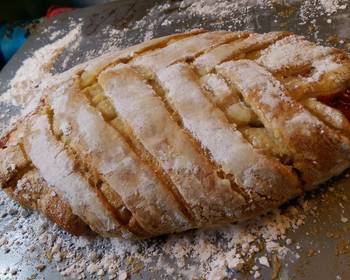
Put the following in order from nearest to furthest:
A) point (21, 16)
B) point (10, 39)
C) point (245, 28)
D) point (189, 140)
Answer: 1. point (189, 140)
2. point (245, 28)
3. point (10, 39)
4. point (21, 16)

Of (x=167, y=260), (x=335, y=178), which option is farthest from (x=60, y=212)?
(x=335, y=178)

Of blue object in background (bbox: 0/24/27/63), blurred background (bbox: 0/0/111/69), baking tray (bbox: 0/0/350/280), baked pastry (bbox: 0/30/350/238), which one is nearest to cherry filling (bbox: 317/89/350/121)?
baked pastry (bbox: 0/30/350/238)

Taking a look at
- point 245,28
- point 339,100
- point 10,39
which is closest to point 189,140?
point 339,100

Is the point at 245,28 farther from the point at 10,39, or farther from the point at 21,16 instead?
the point at 21,16

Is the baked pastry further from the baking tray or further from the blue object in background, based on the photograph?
the blue object in background

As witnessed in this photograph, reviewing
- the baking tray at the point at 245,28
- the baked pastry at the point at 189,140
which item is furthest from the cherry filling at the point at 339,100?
the baking tray at the point at 245,28
